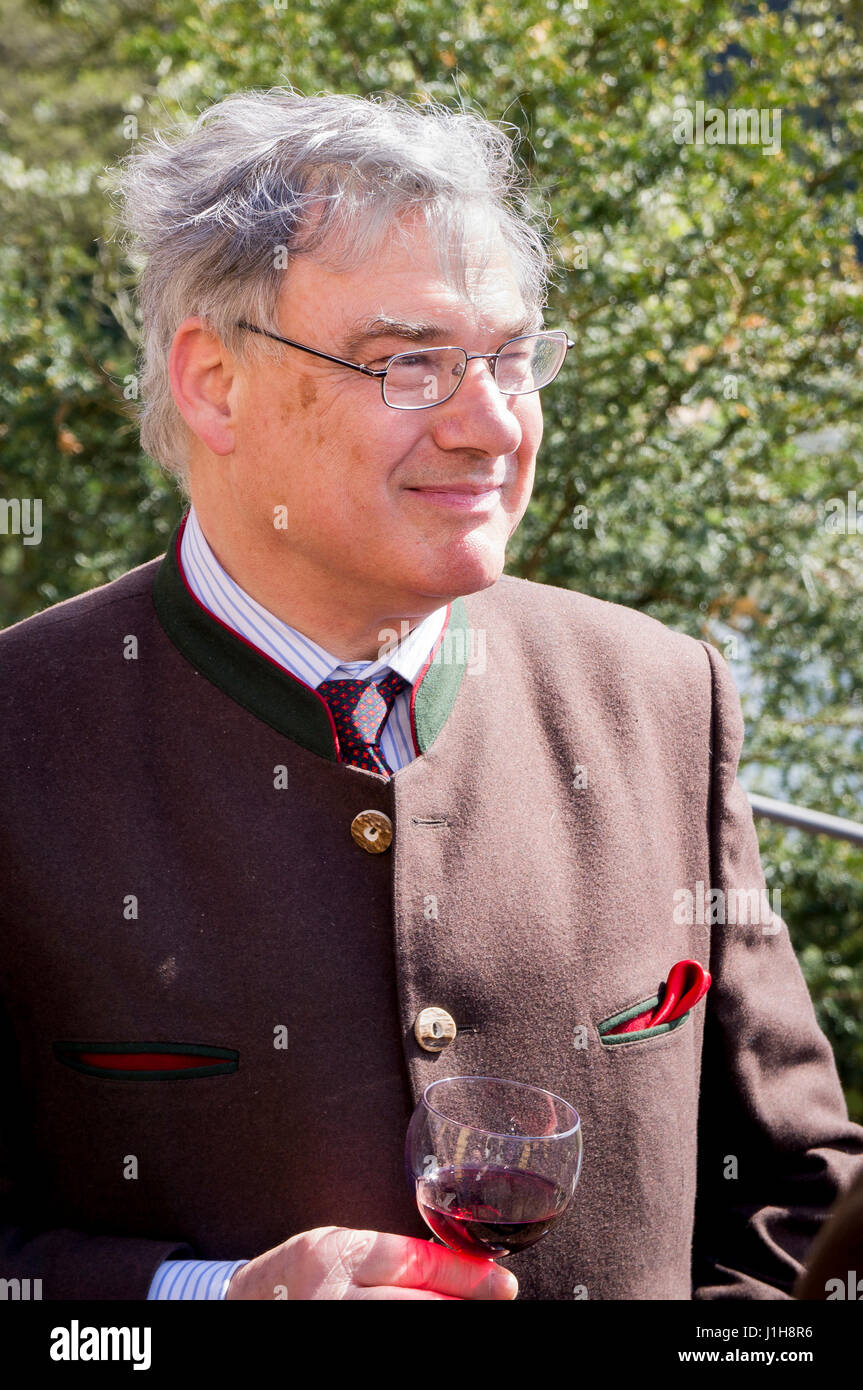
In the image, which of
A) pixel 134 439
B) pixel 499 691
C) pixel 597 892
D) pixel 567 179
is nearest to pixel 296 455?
pixel 499 691

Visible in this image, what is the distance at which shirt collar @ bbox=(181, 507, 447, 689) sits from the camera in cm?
172

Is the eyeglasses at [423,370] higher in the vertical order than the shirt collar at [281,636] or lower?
higher

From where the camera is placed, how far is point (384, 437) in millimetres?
1625

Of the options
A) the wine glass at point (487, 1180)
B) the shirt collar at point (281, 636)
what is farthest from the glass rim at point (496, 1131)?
the shirt collar at point (281, 636)

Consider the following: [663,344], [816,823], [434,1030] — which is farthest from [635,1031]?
[663,344]

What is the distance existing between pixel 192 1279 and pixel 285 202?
134 cm

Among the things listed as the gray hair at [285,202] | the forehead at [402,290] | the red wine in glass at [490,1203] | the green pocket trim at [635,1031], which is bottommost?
the red wine in glass at [490,1203]

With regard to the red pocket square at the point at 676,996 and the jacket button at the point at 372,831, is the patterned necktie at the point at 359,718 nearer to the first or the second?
the jacket button at the point at 372,831

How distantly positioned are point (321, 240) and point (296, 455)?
0.28 meters

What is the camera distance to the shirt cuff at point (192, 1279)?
147 centimetres

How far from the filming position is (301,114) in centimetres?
175

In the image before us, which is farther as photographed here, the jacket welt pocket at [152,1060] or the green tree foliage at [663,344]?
the green tree foliage at [663,344]

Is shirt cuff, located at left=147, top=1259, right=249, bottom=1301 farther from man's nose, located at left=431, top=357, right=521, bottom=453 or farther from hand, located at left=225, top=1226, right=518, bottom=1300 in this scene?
man's nose, located at left=431, top=357, right=521, bottom=453
